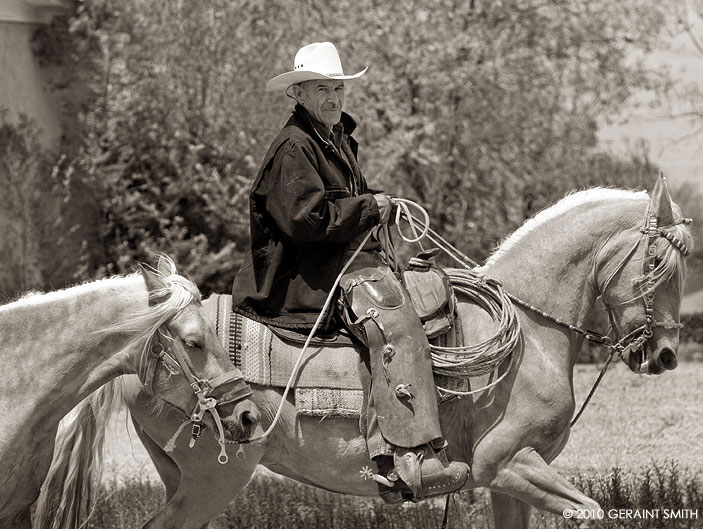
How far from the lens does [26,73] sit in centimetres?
1348

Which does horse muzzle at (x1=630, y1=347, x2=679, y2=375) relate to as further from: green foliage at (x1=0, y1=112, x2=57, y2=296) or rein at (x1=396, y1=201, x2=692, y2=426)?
green foliage at (x1=0, y1=112, x2=57, y2=296)

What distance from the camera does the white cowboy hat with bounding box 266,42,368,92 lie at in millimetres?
5062

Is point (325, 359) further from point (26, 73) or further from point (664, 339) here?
point (26, 73)

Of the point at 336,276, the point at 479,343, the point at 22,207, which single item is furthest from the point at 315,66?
the point at 22,207

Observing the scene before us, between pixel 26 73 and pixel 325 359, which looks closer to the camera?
pixel 325 359

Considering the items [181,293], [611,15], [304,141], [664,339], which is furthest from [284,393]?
[611,15]

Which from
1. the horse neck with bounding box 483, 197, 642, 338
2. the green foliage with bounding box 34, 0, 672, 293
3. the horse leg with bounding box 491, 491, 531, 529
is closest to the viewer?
the horse neck with bounding box 483, 197, 642, 338

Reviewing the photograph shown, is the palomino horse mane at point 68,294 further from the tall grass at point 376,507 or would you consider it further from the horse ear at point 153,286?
the tall grass at point 376,507

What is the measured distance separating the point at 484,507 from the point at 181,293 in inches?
123

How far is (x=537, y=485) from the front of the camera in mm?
5008

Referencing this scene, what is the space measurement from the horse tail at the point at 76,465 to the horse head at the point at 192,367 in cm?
70

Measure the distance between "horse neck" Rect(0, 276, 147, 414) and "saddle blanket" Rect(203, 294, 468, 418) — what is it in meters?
0.57

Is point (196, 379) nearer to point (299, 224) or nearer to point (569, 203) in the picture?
point (299, 224)

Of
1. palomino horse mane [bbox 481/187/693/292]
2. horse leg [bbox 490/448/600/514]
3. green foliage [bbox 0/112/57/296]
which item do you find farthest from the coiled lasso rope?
green foliage [bbox 0/112/57/296]
